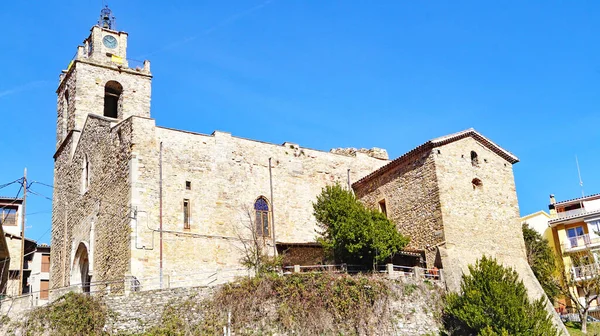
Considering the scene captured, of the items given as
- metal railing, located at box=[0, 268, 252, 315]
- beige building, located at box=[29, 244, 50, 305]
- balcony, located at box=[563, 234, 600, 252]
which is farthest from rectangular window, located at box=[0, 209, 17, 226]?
balcony, located at box=[563, 234, 600, 252]

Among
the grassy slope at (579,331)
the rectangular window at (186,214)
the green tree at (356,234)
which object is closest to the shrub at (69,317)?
the rectangular window at (186,214)

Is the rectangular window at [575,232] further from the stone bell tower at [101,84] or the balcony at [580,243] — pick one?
the stone bell tower at [101,84]

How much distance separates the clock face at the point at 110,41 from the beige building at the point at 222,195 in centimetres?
206

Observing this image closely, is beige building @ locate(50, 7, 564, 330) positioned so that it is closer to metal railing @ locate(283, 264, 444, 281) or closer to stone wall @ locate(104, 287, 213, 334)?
metal railing @ locate(283, 264, 444, 281)

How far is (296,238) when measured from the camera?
32.7 m

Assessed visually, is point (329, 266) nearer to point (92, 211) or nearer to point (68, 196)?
point (92, 211)

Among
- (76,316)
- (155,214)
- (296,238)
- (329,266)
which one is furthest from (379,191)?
(76,316)

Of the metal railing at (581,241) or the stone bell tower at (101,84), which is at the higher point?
the stone bell tower at (101,84)

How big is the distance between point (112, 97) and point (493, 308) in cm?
2238

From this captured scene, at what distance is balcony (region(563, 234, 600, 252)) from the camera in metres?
40.9

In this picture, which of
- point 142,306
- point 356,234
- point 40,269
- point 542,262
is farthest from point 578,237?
point 40,269

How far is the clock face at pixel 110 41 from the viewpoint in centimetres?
3775

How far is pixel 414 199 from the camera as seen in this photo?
3122 centimetres

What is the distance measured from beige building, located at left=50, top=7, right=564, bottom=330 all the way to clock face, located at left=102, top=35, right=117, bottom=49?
6.76 ft
